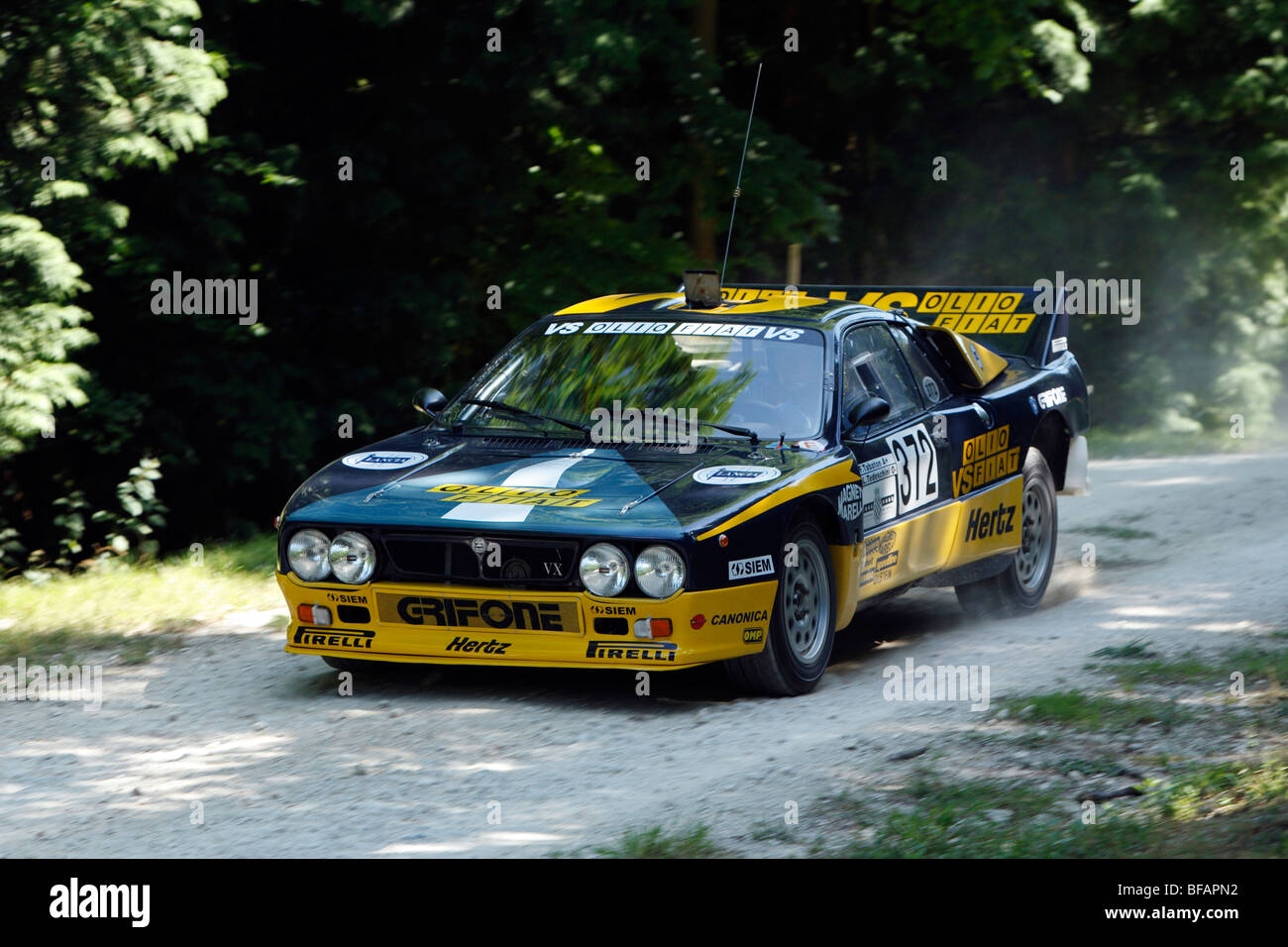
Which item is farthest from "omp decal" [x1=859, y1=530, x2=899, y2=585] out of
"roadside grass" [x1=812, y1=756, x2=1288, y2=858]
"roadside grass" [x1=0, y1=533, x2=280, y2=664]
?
"roadside grass" [x1=0, y1=533, x2=280, y2=664]

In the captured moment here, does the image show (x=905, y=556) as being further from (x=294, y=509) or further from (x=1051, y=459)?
(x=294, y=509)

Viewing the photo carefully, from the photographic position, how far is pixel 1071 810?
5.27 meters

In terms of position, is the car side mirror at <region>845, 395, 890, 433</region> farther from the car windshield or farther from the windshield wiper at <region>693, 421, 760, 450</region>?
the windshield wiper at <region>693, 421, 760, 450</region>

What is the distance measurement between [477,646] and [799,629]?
4.69 ft

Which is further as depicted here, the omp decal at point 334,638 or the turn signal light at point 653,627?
the omp decal at point 334,638

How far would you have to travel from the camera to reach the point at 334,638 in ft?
22.6

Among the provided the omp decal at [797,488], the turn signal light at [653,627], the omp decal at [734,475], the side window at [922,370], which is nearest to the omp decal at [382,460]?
the omp decal at [734,475]

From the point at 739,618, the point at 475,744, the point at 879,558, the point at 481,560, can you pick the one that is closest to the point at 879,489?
the point at 879,558

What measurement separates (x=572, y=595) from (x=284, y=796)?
145cm

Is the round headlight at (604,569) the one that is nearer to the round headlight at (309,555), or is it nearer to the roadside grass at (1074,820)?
the round headlight at (309,555)

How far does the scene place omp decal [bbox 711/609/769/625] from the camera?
6.59 m

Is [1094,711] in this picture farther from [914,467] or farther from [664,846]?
[664,846]

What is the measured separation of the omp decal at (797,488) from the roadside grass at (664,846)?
1.68 meters

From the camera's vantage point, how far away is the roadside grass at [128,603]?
8461mm
